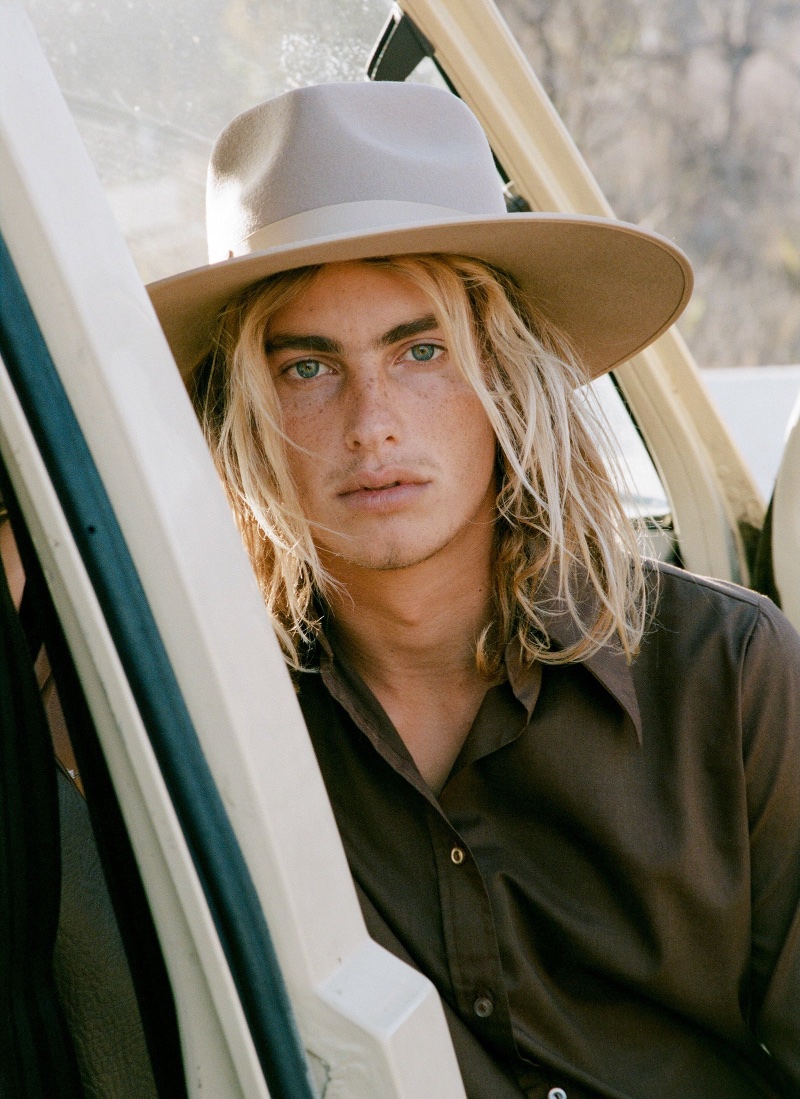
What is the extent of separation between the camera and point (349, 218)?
5.31 feet

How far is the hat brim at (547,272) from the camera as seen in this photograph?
1586 mm

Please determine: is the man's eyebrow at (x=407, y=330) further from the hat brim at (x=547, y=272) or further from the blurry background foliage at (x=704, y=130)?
the blurry background foliage at (x=704, y=130)

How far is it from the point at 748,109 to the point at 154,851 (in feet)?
53.8

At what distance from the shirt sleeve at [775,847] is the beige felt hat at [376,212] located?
0.69 metres

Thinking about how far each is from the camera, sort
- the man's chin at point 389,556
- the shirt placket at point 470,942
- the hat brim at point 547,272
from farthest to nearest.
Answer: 1. the man's chin at point 389,556
2. the hat brim at point 547,272
3. the shirt placket at point 470,942

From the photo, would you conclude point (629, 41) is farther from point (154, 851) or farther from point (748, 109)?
point (154, 851)

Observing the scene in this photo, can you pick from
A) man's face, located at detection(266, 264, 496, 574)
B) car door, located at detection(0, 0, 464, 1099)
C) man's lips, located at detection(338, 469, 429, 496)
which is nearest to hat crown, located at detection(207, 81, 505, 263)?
man's face, located at detection(266, 264, 496, 574)

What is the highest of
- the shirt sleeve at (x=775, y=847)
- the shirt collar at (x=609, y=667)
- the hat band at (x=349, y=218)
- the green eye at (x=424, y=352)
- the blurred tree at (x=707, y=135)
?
the blurred tree at (x=707, y=135)

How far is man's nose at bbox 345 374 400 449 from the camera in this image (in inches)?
65.7

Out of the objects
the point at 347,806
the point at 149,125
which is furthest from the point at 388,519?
the point at 149,125

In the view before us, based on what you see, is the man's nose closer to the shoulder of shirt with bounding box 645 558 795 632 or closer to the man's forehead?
the man's forehead

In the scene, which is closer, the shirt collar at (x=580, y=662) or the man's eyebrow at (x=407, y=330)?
the shirt collar at (x=580, y=662)

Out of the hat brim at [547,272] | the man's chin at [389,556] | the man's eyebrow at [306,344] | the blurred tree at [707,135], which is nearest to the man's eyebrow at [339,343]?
the man's eyebrow at [306,344]

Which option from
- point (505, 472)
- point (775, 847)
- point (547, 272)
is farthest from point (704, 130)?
point (775, 847)
